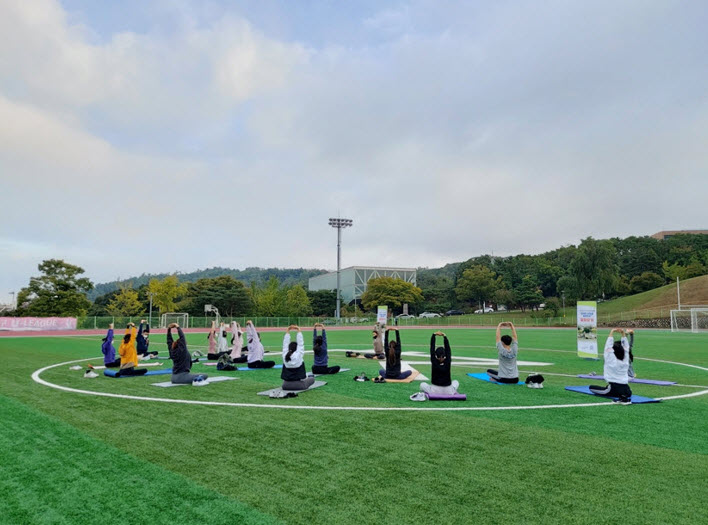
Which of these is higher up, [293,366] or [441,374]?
[293,366]

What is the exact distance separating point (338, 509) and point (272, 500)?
2.24 ft

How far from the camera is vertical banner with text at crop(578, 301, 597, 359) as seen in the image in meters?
18.5

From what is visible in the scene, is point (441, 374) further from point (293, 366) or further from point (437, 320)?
point (437, 320)

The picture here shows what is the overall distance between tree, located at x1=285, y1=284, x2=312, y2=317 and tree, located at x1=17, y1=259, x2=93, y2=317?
98.7 feet

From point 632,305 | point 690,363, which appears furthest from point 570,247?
point 690,363

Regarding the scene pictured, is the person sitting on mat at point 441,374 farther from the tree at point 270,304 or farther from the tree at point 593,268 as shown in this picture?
the tree at point 593,268

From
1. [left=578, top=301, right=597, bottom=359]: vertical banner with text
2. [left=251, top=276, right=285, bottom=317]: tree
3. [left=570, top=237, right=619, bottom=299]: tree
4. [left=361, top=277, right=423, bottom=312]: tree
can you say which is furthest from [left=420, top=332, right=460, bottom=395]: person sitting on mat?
[left=570, top=237, right=619, bottom=299]: tree

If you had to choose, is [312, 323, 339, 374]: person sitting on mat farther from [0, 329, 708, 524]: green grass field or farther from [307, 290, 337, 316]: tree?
[307, 290, 337, 316]: tree

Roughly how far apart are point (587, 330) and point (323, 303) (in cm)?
7021

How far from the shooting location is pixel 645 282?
9662 cm

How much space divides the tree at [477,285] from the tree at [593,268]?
16.6 meters

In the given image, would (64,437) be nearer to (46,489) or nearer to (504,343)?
(46,489)

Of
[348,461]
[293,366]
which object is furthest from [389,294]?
[348,461]

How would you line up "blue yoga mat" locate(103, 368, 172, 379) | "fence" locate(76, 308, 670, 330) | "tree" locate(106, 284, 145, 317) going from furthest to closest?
"tree" locate(106, 284, 145, 317)
"fence" locate(76, 308, 670, 330)
"blue yoga mat" locate(103, 368, 172, 379)
